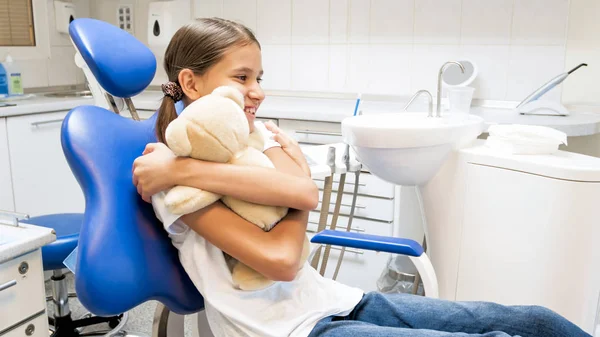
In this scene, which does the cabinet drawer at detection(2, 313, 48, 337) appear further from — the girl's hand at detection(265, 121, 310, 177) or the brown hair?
the girl's hand at detection(265, 121, 310, 177)

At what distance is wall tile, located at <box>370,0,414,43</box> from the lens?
101 inches

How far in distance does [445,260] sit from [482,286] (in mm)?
133

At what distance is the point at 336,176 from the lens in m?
2.39

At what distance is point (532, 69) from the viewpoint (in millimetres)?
2350

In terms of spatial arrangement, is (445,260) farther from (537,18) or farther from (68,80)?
(68,80)

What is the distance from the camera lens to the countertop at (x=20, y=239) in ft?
3.09

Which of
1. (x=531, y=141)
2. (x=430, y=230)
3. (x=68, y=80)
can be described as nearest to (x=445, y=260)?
(x=430, y=230)

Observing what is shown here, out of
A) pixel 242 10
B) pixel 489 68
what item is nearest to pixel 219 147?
pixel 489 68

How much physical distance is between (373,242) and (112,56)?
2.26 ft

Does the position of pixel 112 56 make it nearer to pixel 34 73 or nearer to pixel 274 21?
pixel 274 21

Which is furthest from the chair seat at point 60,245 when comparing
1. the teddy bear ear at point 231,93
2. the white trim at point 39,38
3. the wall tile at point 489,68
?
the wall tile at point 489,68

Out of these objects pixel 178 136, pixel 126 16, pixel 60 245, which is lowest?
pixel 60 245

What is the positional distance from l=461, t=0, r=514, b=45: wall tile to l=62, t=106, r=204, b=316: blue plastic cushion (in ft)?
6.26

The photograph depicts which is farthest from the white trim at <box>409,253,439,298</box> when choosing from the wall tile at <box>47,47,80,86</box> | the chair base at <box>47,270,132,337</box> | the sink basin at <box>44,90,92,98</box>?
the wall tile at <box>47,47,80,86</box>
